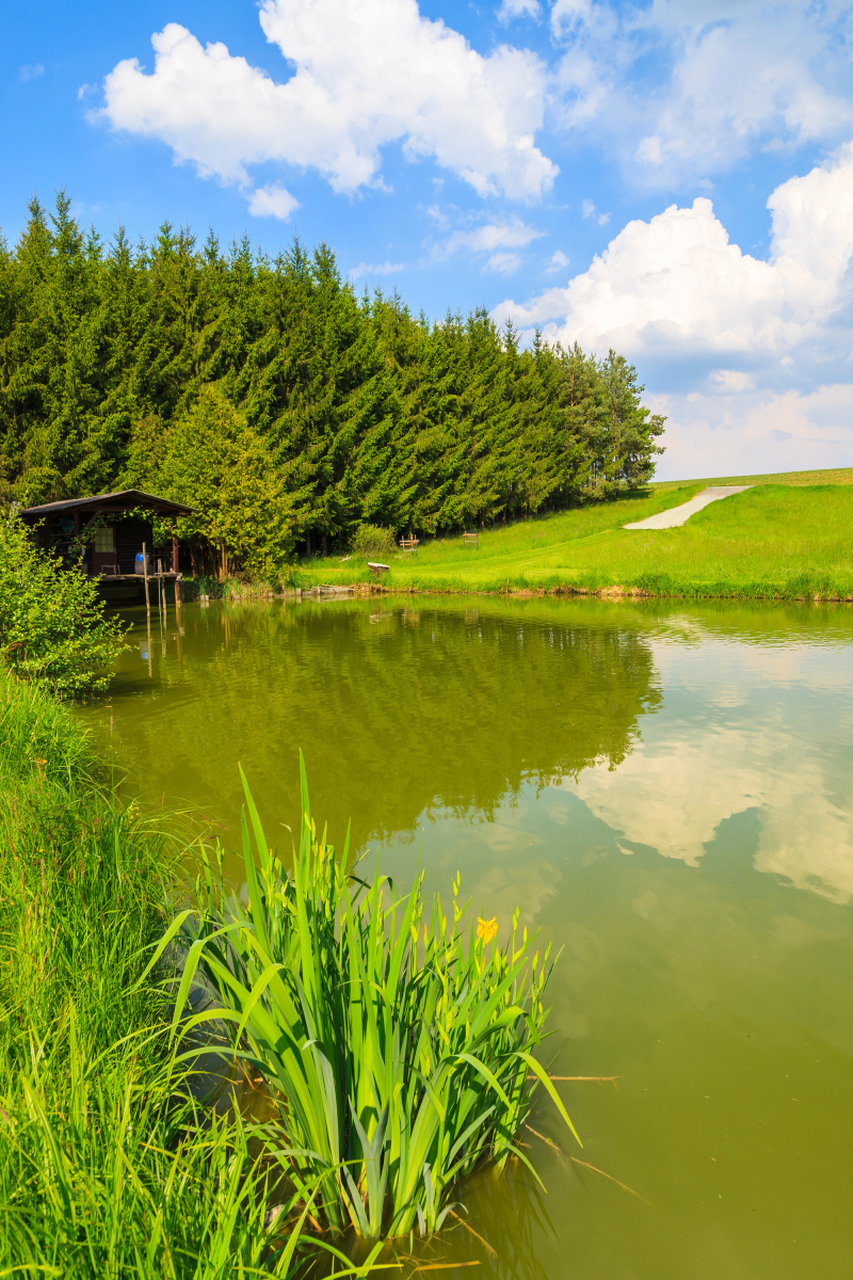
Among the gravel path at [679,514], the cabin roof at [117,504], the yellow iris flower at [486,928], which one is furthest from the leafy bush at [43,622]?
the gravel path at [679,514]

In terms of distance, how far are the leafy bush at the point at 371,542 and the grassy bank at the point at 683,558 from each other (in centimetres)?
158

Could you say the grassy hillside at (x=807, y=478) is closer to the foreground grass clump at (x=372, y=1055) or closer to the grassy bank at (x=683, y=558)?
the grassy bank at (x=683, y=558)

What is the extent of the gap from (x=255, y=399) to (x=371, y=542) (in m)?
9.87

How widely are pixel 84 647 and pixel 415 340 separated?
45.1 m

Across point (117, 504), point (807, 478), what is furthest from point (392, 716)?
point (807, 478)

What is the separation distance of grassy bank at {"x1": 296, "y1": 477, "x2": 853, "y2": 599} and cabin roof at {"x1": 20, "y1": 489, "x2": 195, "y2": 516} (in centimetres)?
784

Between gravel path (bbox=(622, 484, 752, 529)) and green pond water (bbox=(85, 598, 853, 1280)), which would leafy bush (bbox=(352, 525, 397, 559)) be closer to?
gravel path (bbox=(622, 484, 752, 529))

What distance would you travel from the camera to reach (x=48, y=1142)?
1.83m

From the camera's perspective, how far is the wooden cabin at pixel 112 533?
26.1 m

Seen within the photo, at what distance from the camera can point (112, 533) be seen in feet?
104

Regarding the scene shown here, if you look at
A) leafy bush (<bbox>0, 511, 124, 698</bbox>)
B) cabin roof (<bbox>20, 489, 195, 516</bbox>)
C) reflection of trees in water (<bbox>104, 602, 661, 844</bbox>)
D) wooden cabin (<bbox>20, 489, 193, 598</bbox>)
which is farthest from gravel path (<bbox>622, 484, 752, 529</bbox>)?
leafy bush (<bbox>0, 511, 124, 698</bbox>)

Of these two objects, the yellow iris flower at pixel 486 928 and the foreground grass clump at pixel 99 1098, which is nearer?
the foreground grass clump at pixel 99 1098

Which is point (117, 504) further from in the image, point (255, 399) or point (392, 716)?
point (392, 716)

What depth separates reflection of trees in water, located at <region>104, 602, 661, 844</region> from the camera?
25.0 feet
